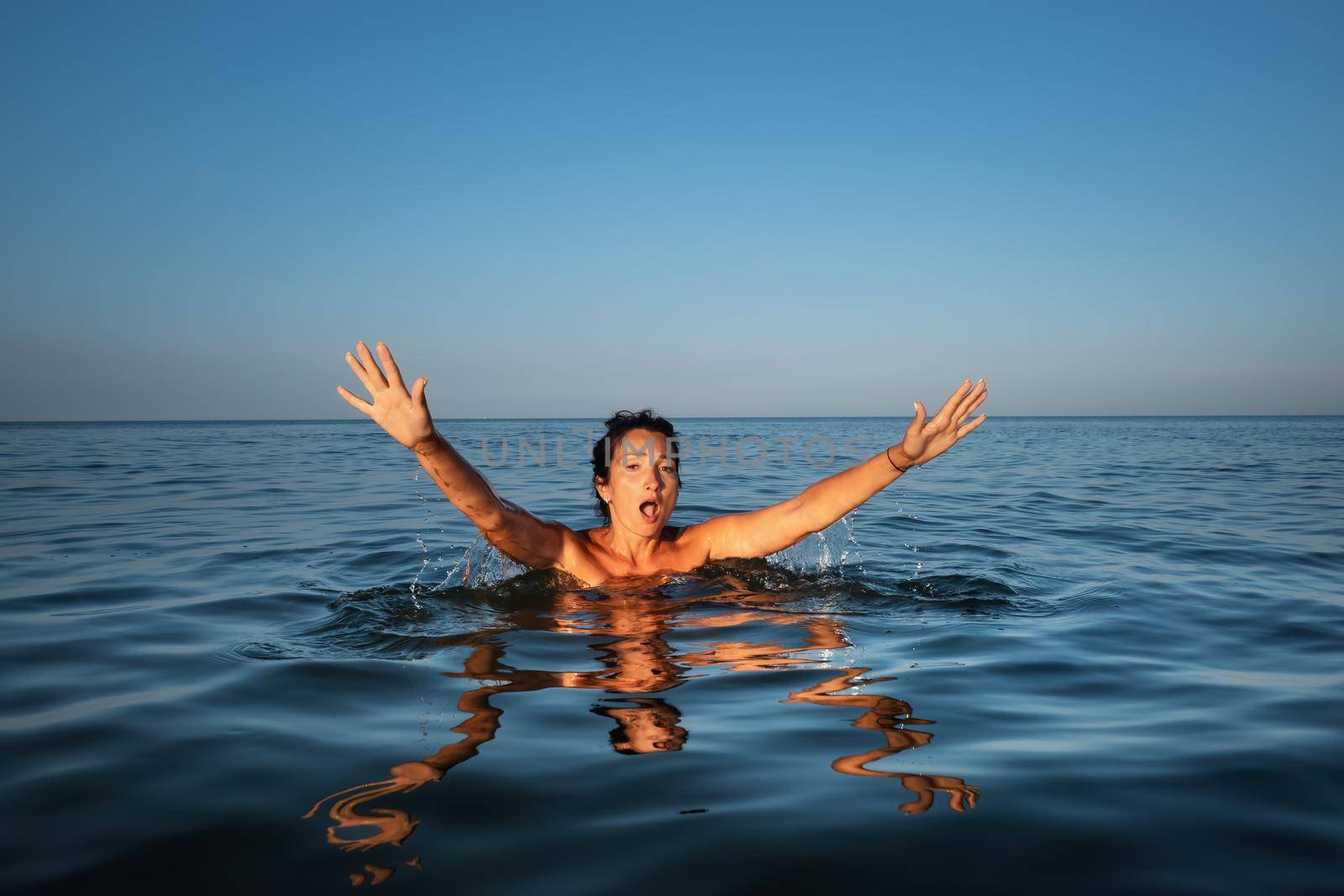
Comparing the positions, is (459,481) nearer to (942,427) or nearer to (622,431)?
(622,431)

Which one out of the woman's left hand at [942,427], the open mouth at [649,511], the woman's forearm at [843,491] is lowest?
the open mouth at [649,511]

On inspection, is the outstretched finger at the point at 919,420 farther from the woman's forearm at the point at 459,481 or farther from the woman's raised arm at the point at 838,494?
the woman's forearm at the point at 459,481

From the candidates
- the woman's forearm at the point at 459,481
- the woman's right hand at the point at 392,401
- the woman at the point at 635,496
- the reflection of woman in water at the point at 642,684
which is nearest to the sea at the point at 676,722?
the reflection of woman in water at the point at 642,684

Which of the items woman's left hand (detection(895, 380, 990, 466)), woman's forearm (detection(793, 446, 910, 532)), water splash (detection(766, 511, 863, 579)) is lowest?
water splash (detection(766, 511, 863, 579))

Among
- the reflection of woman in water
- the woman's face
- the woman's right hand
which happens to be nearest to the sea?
the reflection of woman in water

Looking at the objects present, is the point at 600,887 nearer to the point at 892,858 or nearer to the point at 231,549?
the point at 892,858

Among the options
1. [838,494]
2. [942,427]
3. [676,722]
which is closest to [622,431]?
[838,494]

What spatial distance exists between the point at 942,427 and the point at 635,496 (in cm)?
203

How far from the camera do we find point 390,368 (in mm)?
3619

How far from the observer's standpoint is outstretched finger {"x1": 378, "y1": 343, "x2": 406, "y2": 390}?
3545 millimetres

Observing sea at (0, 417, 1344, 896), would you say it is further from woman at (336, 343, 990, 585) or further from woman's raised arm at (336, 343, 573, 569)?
woman's raised arm at (336, 343, 573, 569)

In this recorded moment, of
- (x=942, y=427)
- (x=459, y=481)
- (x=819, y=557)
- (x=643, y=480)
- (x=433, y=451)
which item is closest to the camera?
(x=433, y=451)

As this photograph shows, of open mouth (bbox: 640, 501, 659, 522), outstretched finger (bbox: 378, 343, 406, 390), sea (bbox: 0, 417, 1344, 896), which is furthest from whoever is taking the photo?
open mouth (bbox: 640, 501, 659, 522)

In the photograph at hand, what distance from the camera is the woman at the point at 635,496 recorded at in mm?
3738
